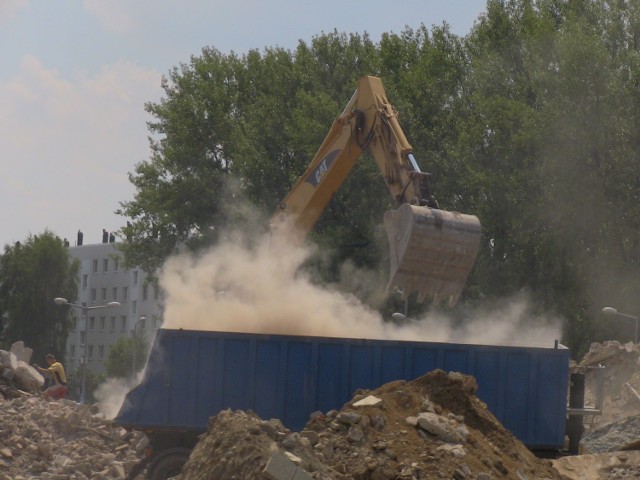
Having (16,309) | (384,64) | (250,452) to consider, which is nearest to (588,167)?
(384,64)

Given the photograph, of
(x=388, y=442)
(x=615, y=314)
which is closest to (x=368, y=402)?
(x=388, y=442)

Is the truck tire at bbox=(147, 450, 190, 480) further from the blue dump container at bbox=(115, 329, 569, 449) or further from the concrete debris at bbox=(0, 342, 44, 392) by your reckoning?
the concrete debris at bbox=(0, 342, 44, 392)

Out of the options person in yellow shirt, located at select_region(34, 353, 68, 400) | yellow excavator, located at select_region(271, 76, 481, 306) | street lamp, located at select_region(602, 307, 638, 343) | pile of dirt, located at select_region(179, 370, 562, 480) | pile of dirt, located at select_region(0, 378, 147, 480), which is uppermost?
yellow excavator, located at select_region(271, 76, 481, 306)

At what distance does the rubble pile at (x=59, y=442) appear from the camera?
64.1 ft

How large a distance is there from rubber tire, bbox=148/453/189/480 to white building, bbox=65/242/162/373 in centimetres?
8561

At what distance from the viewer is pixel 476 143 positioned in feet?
132

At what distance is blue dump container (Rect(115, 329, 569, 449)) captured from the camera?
1680 cm

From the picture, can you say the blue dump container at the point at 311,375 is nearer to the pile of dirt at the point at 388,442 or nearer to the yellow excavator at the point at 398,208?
the yellow excavator at the point at 398,208

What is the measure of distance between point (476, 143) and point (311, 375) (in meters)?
24.6

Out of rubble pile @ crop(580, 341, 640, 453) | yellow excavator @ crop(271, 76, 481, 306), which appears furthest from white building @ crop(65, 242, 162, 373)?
yellow excavator @ crop(271, 76, 481, 306)

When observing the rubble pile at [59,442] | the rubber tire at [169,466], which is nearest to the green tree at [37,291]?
the rubble pile at [59,442]

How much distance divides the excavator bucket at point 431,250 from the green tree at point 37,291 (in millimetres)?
73947

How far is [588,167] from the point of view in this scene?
1442 inches

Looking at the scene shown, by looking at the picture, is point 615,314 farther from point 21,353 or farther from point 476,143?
point 21,353
